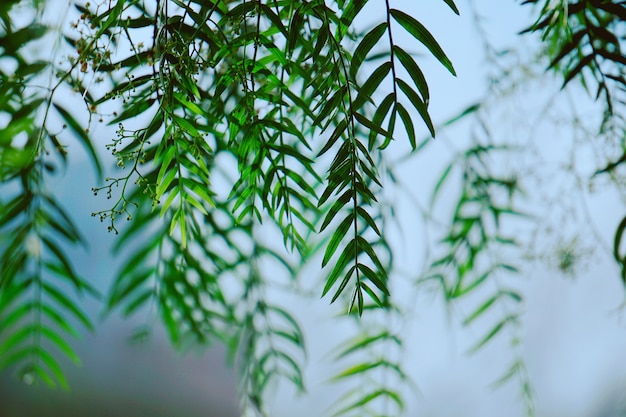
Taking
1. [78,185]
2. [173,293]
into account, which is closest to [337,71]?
[173,293]

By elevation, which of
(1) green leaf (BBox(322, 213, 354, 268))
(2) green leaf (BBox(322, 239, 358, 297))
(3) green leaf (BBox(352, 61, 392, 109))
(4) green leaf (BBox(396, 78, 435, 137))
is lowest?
(2) green leaf (BBox(322, 239, 358, 297))

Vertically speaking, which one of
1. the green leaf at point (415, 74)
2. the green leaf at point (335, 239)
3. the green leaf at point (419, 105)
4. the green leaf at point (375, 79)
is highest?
the green leaf at point (375, 79)

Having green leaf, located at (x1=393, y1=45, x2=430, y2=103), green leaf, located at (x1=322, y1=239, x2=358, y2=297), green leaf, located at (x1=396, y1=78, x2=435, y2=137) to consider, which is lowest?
green leaf, located at (x1=322, y1=239, x2=358, y2=297)

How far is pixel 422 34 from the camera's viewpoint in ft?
0.95

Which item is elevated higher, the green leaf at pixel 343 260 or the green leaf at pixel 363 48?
the green leaf at pixel 363 48

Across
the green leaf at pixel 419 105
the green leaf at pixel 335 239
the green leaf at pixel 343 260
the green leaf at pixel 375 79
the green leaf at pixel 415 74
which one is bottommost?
the green leaf at pixel 343 260

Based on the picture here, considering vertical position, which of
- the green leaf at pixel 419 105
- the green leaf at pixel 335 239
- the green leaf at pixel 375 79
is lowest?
the green leaf at pixel 335 239

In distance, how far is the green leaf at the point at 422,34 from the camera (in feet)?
0.93

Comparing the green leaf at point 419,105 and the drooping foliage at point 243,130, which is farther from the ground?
the drooping foliage at point 243,130

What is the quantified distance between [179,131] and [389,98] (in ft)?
0.31

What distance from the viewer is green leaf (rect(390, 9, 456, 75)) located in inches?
11.1

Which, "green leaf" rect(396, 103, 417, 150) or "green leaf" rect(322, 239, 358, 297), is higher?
"green leaf" rect(396, 103, 417, 150)

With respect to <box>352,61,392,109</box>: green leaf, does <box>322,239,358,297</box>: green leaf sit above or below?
below

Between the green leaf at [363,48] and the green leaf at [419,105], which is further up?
the green leaf at [363,48]
